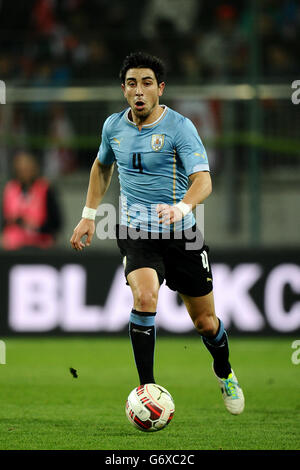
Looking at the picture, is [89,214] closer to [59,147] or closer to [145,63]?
[145,63]


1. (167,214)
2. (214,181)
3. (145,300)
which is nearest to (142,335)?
(145,300)

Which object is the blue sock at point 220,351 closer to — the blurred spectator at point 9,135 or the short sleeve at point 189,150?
the short sleeve at point 189,150

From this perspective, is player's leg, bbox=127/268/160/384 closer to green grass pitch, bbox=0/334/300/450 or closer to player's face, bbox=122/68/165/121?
green grass pitch, bbox=0/334/300/450

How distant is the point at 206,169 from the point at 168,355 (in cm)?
432

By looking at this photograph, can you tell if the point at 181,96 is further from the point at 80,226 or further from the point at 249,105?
the point at 80,226

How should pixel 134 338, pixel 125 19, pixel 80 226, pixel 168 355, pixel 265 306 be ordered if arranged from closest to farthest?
pixel 134 338 → pixel 80 226 → pixel 168 355 → pixel 265 306 → pixel 125 19

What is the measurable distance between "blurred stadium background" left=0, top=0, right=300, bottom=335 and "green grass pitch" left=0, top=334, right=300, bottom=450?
356 millimetres

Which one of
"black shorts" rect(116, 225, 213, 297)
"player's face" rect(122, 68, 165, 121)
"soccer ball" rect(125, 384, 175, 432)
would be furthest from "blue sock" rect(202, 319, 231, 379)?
"player's face" rect(122, 68, 165, 121)

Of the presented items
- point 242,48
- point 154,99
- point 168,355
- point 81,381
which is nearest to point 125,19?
point 242,48

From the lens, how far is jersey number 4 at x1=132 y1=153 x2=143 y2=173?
6.07m

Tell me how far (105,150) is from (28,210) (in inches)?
199

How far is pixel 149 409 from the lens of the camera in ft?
17.7

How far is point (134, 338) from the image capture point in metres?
5.74

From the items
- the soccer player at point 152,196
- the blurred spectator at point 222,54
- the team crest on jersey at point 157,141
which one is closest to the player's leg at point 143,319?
the soccer player at point 152,196
